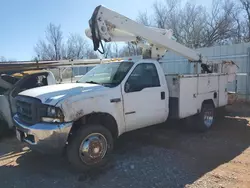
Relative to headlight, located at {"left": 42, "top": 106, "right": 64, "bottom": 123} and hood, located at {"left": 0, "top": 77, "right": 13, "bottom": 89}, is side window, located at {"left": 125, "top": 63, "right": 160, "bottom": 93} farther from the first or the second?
hood, located at {"left": 0, "top": 77, "right": 13, "bottom": 89}

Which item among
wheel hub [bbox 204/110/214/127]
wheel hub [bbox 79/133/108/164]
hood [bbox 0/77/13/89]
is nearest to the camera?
wheel hub [bbox 79/133/108/164]

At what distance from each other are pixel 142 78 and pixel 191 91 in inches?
66.6

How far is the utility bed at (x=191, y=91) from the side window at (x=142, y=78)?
53cm

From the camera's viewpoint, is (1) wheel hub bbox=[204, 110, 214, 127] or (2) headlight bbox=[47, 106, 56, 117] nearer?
(2) headlight bbox=[47, 106, 56, 117]

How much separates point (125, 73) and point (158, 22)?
27.9 m

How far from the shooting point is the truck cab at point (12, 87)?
6.31 meters

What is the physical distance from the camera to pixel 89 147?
412 centimetres

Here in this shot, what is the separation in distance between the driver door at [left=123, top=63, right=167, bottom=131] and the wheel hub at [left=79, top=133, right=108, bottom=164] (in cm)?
72

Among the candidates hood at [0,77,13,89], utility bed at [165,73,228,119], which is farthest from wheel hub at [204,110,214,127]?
hood at [0,77,13,89]

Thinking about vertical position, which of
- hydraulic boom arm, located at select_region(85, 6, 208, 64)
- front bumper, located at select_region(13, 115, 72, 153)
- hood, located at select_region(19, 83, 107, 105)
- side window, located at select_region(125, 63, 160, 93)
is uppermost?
hydraulic boom arm, located at select_region(85, 6, 208, 64)

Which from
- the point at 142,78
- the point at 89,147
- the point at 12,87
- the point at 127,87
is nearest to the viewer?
the point at 89,147

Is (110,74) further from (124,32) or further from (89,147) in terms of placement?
(89,147)

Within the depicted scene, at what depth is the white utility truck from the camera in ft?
12.9

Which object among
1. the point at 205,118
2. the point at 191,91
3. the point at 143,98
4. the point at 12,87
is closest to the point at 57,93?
the point at 143,98
